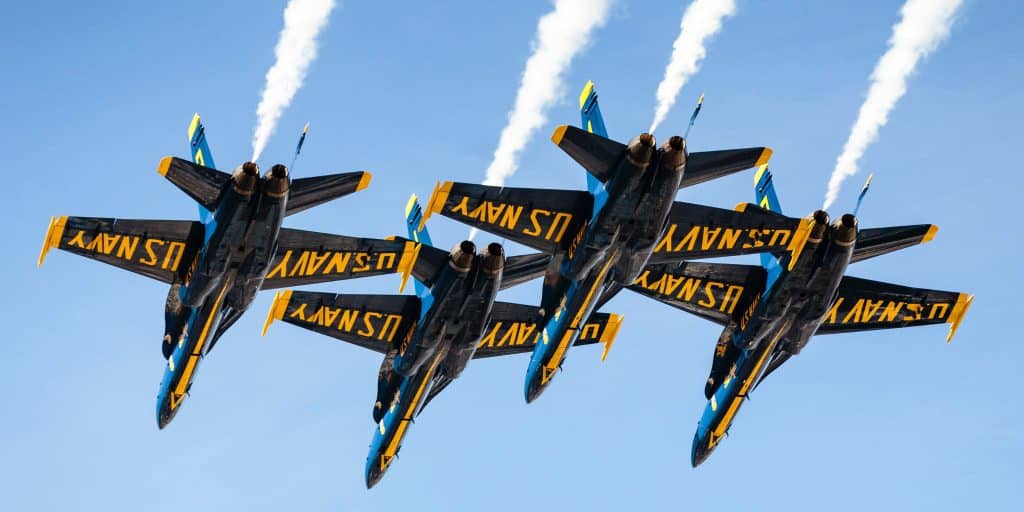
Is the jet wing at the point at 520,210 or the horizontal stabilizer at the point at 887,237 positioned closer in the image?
the jet wing at the point at 520,210

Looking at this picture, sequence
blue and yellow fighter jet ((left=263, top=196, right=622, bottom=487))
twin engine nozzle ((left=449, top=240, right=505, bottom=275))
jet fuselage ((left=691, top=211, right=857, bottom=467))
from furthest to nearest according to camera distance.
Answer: jet fuselage ((left=691, top=211, right=857, bottom=467)) < blue and yellow fighter jet ((left=263, top=196, right=622, bottom=487)) < twin engine nozzle ((left=449, top=240, right=505, bottom=275))

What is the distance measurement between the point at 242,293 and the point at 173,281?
2.95 meters

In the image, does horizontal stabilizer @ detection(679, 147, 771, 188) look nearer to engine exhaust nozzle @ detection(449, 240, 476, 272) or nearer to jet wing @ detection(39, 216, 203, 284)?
engine exhaust nozzle @ detection(449, 240, 476, 272)

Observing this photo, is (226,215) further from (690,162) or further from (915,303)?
(915,303)

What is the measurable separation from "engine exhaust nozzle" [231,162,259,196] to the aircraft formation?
7cm

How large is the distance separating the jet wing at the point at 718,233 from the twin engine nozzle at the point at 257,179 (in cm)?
1418

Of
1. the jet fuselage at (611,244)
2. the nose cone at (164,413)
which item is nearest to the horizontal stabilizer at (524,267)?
the jet fuselage at (611,244)

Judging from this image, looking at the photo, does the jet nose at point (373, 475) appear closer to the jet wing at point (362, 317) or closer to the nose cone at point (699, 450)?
the jet wing at point (362, 317)

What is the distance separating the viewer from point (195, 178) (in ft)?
200

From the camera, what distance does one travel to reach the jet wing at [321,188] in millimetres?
62500

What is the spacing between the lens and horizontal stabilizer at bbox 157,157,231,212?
60688 millimetres

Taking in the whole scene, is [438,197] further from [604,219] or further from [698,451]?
[698,451]

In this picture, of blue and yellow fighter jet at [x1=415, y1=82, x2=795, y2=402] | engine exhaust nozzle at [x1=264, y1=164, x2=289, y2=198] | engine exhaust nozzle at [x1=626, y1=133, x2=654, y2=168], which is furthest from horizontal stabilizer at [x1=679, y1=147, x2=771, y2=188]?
engine exhaust nozzle at [x1=264, y1=164, x2=289, y2=198]

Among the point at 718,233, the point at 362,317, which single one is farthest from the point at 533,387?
the point at 718,233
